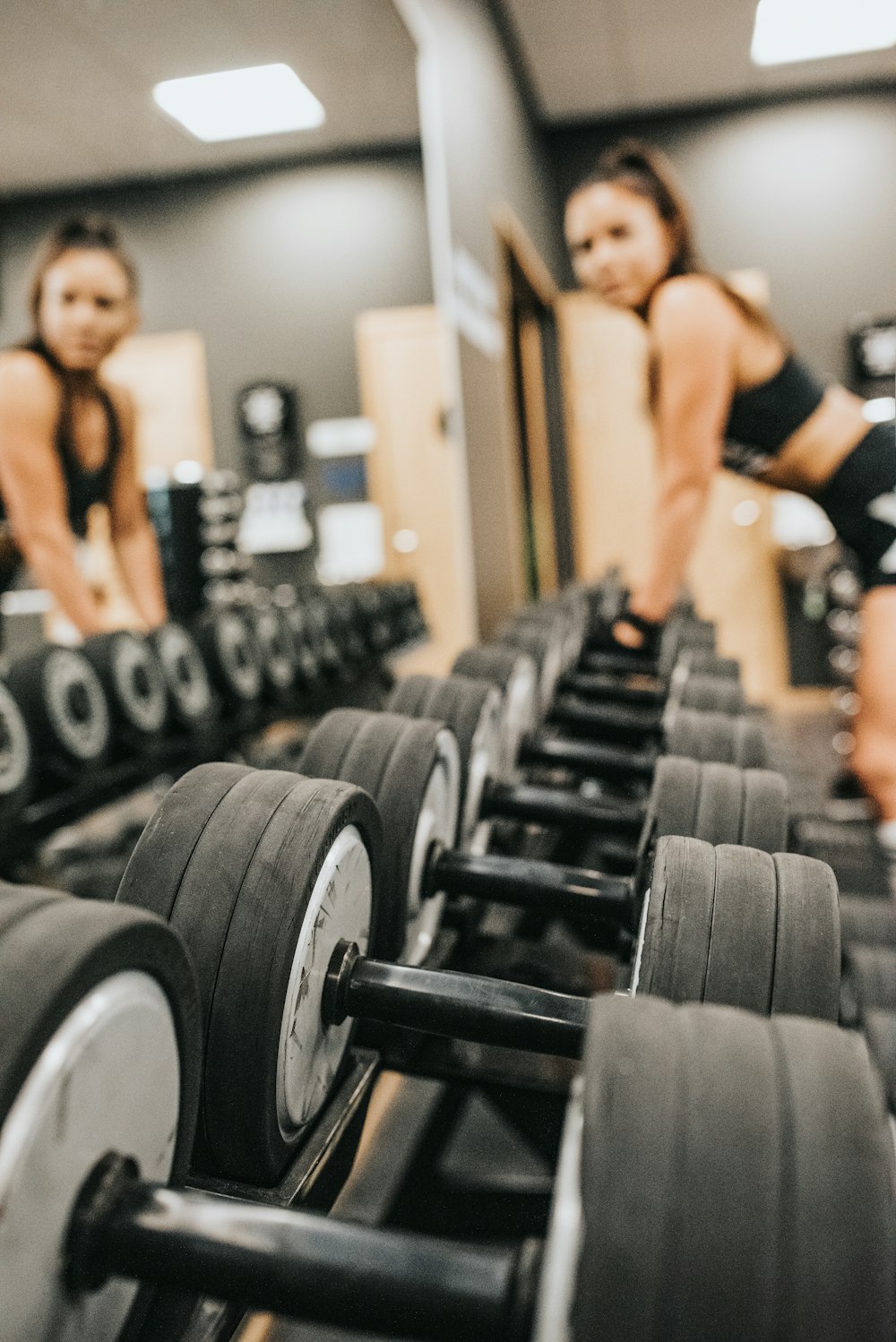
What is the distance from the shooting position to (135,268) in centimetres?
181

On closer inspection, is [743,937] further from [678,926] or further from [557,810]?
[557,810]

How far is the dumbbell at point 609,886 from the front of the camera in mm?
647

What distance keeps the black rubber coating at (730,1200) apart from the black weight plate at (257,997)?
26 cm

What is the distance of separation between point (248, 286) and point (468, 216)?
656 millimetres

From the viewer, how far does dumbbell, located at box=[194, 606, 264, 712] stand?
2.14 meters

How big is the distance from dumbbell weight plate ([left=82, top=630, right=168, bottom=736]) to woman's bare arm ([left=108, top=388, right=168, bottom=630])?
6.1 inches

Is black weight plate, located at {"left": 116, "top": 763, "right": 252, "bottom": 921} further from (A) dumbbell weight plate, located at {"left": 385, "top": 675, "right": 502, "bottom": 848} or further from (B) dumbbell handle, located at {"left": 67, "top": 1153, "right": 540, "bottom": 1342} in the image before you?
(A) dumbbell weight plate, located at {"left": 385, "top": 675, "right": 502, "bottom": 848}

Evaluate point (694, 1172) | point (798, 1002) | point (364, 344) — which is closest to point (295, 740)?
point (364, 344)

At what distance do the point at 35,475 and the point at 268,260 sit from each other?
1543 millimetres

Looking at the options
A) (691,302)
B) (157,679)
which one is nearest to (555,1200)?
(157,679)

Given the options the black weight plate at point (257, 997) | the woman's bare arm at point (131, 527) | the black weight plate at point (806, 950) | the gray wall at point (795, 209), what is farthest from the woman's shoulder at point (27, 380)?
the gray wall at point (795, 209)

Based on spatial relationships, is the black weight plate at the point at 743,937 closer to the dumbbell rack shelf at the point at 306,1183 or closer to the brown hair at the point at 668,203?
the dumbbell rack shelf at the point at 306,1183

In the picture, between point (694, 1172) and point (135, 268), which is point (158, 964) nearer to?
point (694, 1172)

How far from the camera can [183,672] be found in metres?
1.99
